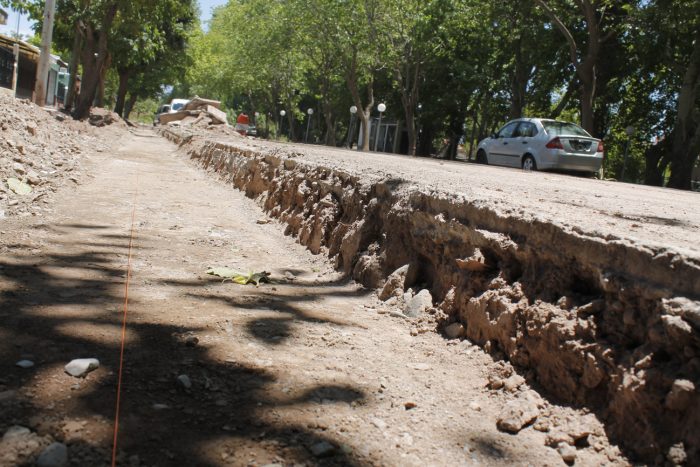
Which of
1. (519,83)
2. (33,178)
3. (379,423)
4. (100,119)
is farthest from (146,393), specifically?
(100,119)

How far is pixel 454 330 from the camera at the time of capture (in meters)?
3.54

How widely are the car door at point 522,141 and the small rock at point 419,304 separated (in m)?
11.4

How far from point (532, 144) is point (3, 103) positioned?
10.6m

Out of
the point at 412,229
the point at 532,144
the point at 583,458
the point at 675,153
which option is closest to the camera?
the point at 583,458

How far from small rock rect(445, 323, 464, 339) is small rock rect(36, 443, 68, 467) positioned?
2.04 metres

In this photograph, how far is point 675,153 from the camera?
1861 cm

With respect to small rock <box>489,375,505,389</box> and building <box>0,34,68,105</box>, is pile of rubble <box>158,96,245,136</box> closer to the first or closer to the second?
building <box>0,34,68,105</box>

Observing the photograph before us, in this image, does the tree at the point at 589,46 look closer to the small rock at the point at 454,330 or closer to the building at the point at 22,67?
the building at the point at 22,67

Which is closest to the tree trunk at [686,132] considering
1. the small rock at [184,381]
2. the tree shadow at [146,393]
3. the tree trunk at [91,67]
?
the tree trunk at [91,67]

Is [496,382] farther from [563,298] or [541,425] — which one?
[563,298]

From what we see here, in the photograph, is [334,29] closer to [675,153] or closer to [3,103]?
[675,153]

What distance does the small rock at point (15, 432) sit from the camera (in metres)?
2.14

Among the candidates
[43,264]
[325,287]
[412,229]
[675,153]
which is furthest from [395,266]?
[675,153]

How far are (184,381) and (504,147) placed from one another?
14.2 m
